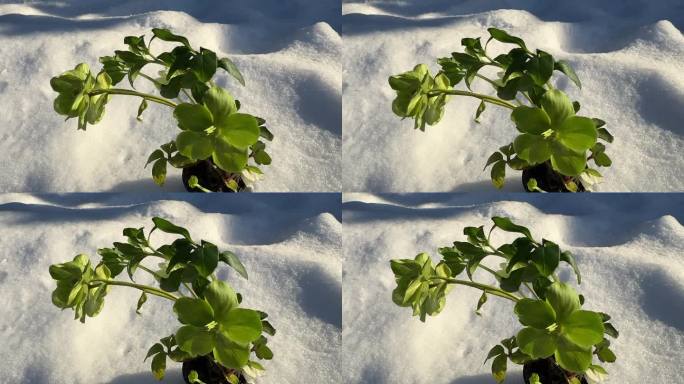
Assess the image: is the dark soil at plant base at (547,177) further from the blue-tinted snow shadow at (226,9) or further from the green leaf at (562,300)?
the blue-tinted snow shadow at (226,9)

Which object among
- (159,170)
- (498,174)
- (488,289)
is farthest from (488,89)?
(159,170)

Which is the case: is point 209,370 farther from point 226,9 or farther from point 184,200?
point 226,9

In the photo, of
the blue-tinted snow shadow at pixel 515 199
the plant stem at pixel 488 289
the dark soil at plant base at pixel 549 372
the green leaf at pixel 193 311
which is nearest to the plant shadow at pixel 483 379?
the dark soil at plant base at pixel 549 372

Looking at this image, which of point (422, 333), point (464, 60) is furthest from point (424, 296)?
point (464, 60)

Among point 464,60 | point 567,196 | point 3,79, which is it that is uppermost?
point 464,60

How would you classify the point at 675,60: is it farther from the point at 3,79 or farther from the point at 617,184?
the point at 3,79

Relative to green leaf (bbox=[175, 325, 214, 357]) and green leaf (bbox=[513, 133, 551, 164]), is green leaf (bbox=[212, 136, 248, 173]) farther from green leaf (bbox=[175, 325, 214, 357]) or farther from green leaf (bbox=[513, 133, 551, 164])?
green leaf (bbox=[513, 133, 551, 164])
